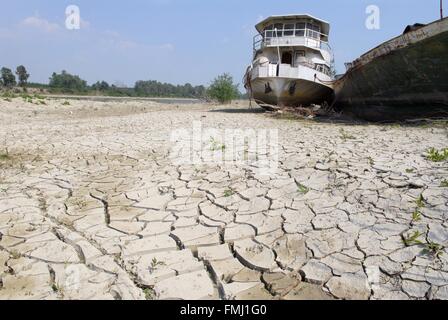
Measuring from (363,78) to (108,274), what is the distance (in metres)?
9.22

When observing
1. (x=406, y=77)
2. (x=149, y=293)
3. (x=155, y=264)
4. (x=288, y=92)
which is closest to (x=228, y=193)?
(x=155, y=264)

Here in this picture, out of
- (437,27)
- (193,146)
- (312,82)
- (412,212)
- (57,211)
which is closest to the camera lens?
(412,212)

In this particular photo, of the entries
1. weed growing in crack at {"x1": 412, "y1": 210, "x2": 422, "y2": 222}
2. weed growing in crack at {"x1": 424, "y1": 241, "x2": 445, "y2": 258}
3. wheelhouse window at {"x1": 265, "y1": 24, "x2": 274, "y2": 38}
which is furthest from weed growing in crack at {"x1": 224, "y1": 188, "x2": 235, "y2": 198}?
wheelhouse window at {"x1": 265, "y1": 24, "x2": 274, "y2": 38}

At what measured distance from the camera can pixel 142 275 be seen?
2350 mm

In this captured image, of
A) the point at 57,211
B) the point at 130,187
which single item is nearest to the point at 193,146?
the point at 130,187

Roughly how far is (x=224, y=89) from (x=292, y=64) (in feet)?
36.1

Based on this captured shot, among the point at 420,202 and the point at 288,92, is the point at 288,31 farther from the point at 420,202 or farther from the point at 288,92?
the point at 420,202

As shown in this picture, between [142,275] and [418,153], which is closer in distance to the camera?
[142,275]

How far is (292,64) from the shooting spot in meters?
14.3

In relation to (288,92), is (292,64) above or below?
above

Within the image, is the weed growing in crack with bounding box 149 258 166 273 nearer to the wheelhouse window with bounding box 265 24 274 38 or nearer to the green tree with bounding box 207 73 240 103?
the wheelhouse window with bounding box 265 24 274 38

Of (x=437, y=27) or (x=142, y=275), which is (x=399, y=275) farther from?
(x=437, y=27)

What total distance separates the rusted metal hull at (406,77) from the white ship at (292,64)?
240 centimetres

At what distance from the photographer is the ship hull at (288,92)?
40.6ft
